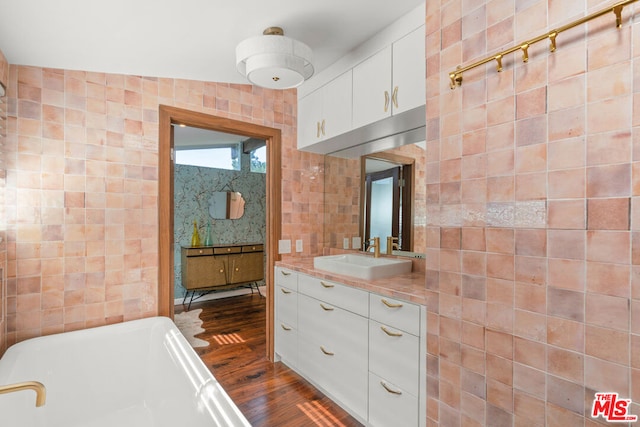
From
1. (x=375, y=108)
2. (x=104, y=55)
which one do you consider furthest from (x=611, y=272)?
(x=104, y=55)

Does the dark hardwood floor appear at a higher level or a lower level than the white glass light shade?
lower

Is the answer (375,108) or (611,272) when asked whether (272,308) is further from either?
(611,272)

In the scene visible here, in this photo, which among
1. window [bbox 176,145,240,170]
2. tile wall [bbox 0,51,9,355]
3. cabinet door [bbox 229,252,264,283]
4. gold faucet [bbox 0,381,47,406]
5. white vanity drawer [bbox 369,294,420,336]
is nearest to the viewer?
gold faucet [bbox 0,381,47,406]

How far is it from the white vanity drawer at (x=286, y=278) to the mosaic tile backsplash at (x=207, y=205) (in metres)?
2.61

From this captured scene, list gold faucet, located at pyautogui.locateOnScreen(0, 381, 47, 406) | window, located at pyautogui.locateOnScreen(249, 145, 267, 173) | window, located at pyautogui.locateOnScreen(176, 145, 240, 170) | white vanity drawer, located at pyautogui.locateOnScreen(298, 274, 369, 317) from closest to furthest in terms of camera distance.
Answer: gold faucet, located at pyautogui.locateOnScreen(0, 381, 47, 406), white vanity drawer, located at pyautogui.locateOnScreen(298, 274, 369, 317), window, located at pyautogui.locateOnScreen(176, 145, 240, 170), window, located at pyautogui.locateOnScreen(249, 145, 267, 173)

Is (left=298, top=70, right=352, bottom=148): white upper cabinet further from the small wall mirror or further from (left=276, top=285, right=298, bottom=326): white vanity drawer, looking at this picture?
the small wall mirror

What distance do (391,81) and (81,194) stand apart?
201 centimetres

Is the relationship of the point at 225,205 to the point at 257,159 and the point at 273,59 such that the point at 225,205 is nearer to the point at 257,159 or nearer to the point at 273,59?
the point at 257,159

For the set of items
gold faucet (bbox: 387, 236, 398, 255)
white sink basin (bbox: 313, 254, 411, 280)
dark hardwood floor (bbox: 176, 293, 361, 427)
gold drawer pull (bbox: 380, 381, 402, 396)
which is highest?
gold faucet (bbox: 387, 236, 398, 255)

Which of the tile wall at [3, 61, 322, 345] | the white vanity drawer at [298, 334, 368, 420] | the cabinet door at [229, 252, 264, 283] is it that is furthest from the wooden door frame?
the cabinet door at [229, 252, 264, 283]

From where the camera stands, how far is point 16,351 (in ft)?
5.39

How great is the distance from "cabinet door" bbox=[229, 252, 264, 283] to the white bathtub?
8.36 feet

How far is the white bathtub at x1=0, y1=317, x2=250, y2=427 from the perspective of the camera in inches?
55.5

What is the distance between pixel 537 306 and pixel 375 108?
1384mm
